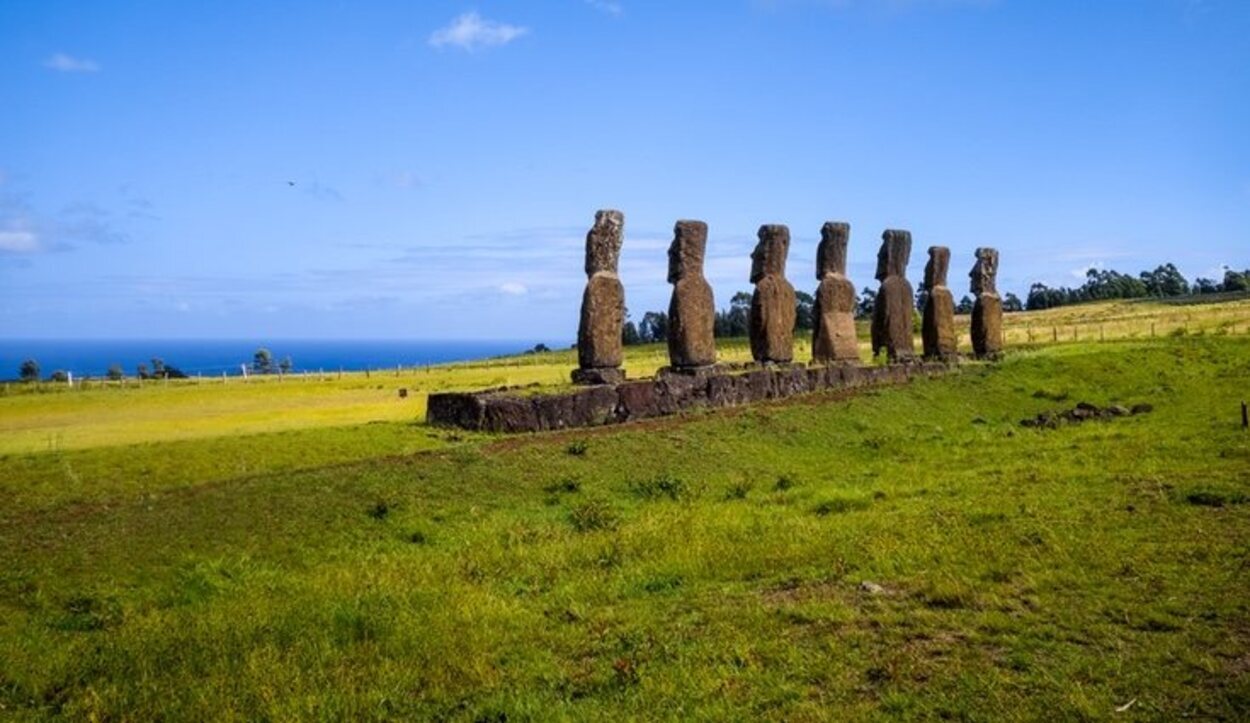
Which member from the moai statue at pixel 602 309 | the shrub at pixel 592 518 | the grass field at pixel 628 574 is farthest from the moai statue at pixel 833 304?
the shrub at pixel 592 518

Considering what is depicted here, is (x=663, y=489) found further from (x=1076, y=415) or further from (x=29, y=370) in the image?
(x=29, y=370)

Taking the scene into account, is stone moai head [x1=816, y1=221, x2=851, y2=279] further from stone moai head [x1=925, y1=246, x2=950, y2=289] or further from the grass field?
the grass field

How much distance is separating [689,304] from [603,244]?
2411 mm

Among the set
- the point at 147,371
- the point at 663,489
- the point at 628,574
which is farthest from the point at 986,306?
the point at 147,371

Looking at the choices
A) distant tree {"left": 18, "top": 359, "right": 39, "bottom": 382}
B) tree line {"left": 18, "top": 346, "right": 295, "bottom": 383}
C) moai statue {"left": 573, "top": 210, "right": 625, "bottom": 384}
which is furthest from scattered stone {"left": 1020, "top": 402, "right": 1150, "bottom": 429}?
distant tree {"left": 18, "top": 359, "right": 39, "bottom": 382}

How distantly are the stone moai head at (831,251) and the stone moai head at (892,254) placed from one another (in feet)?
6.73

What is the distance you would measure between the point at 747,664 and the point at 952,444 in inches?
477

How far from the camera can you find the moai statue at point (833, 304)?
26266 millimetres

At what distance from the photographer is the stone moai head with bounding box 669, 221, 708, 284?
2238cm

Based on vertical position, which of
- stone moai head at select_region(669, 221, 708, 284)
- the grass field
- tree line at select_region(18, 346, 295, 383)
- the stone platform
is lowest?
the grass field

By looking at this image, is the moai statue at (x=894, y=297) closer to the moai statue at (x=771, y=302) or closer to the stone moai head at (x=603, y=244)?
the moai statue at (x=771, y=302)

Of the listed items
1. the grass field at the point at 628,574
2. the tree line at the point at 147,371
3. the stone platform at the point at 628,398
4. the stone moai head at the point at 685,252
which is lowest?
the grass field at the point at 628,574

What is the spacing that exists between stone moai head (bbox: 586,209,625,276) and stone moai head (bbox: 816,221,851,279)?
297 inches

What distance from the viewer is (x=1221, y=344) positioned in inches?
1287
